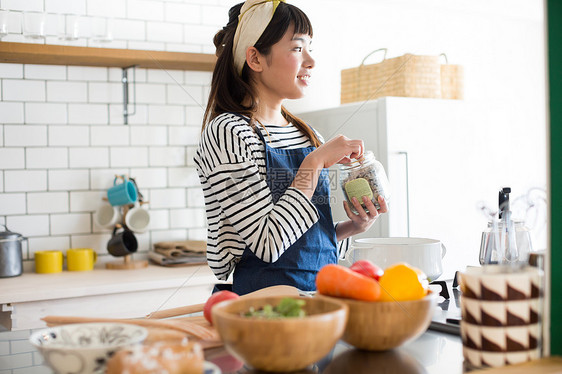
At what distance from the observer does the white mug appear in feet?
9.86

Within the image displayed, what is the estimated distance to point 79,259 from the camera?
287 centimetres

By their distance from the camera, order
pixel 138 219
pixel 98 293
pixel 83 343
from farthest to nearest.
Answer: pixel 138 219
pixel 98 293
pixel 83 343

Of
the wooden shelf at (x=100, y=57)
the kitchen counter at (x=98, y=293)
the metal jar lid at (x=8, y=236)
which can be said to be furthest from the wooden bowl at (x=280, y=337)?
the wooden shelf at (x=100, y=57)

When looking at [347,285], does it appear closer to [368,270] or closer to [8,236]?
[368,270]

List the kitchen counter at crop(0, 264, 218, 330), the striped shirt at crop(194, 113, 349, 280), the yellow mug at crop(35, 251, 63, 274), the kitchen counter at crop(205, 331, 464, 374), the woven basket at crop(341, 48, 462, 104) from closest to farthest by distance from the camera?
the kitchen counter at crop(205, 331, 464, 374) < the striped shirt at crop(194, 113, 349, 280) < the kitchen counter at crop(0, 264, 218, 330) < the yellow mug at crop(35, 251, 63, 274) < the woven basket at crop(341, 48, 462, 104)

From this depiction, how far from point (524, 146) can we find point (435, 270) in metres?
2.88

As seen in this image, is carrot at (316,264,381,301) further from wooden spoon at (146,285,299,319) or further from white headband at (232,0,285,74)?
white headband at (232,0,285,74)

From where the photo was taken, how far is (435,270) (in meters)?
1.33

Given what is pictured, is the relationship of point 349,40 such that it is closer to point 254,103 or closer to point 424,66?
point 424,66

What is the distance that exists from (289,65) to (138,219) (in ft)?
5.10

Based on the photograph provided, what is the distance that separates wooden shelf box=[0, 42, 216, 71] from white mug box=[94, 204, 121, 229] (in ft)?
2.30

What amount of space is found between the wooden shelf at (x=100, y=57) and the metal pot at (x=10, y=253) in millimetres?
777

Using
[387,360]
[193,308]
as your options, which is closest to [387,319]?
[387,360]

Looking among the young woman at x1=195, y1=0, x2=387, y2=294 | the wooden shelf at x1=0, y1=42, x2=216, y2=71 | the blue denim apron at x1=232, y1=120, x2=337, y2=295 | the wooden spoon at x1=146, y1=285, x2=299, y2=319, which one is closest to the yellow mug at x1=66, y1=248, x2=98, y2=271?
the wooden shelf at x1=0, y1=42, x2=216, y2=71
